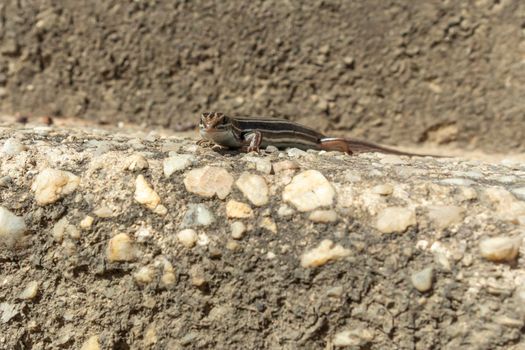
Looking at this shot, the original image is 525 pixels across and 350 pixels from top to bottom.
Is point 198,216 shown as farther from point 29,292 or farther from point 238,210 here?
point 29,292

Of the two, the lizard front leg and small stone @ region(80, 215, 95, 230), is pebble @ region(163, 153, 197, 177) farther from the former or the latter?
the lizard front leg

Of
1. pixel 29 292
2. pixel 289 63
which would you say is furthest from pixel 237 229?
pixel 289 63

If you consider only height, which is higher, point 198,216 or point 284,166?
point 284,166

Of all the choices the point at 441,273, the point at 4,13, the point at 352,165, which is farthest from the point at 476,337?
the point at 4,13

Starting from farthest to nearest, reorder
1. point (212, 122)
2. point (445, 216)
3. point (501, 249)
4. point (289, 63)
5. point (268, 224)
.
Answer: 1. point (289, 63)
2. point (212, 122)
3. point (268, 224)
4. point (445, 216)
5. point (501, 249)

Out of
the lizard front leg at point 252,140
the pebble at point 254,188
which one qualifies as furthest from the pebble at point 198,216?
the lizard front leg at point 252,140

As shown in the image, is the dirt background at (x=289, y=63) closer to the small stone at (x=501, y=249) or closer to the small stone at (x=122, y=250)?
the small stone at (x=122, y=250)

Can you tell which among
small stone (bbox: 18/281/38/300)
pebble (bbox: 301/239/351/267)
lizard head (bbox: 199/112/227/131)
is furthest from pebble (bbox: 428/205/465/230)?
small stone (bbox: 18/281/38/300)
